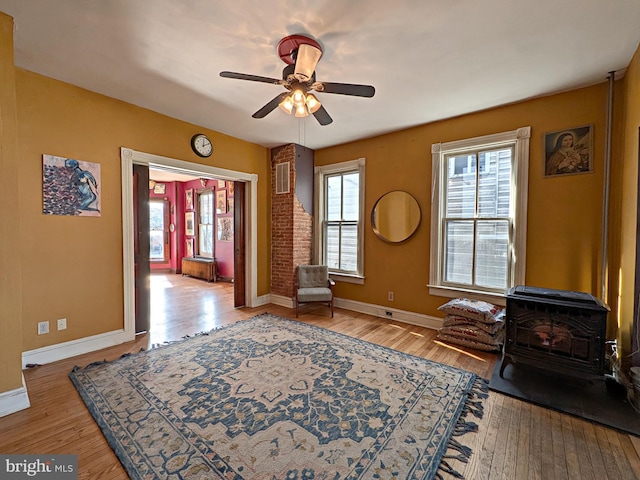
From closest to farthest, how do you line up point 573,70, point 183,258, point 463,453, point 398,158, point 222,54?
point 463,453, point 222,54, point 573,70, point 398,158, point 183,258

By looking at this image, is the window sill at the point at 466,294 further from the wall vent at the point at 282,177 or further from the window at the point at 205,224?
the window at the point at 205,224

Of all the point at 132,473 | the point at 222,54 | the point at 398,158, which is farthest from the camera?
the point at 398,158

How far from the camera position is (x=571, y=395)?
2230 mm

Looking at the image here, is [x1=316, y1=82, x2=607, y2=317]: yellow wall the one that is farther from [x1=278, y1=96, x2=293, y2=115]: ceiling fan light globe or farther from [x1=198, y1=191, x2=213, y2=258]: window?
[x1=198, y1=191, x2=213, y2=258]: window

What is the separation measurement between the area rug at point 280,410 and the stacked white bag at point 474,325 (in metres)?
0.69

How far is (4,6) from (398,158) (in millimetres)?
4094

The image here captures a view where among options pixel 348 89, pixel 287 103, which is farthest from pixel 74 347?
pixel 348 89

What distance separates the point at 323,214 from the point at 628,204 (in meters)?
3.81

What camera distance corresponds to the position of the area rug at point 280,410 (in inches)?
61.9

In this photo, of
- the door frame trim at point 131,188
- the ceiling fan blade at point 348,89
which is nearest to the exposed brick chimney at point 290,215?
the door frame trim at point 131,188

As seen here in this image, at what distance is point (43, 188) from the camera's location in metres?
2.74

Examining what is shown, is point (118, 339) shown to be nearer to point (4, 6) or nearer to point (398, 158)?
point (4, 6)

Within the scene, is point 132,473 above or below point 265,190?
below

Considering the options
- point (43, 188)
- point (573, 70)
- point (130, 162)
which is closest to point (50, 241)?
point (43, 188)
